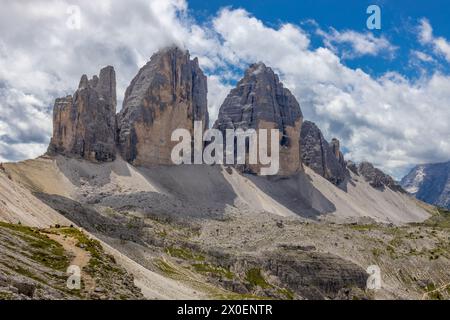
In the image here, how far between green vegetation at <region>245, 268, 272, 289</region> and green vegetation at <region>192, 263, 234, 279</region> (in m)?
4.74

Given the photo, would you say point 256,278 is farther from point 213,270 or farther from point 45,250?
point 45,250

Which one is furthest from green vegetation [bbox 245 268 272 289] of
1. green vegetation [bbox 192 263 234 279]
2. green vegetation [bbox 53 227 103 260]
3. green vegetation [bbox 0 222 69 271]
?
green vegetation [bbox 0 222 69 271]

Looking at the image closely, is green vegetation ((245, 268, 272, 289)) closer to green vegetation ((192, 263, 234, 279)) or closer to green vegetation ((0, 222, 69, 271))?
green vegetation ((192, 263, 234, 279))

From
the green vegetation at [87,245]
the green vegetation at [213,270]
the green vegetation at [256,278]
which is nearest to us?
the green vegetation at [87,245]

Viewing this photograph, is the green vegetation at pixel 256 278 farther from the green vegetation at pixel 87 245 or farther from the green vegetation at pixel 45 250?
the green vegetation at pixel 45 250

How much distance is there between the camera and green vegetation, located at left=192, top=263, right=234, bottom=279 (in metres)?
117

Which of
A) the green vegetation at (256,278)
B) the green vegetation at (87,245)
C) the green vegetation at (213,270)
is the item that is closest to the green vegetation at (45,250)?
the green vegetation at (87,245)

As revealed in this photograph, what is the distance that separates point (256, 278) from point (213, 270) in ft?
39.4

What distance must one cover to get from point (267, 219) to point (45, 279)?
158 metres

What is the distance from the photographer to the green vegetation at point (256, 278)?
121625 mm

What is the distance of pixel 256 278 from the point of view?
12469 centimetres

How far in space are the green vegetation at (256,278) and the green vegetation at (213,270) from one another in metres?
4.74
